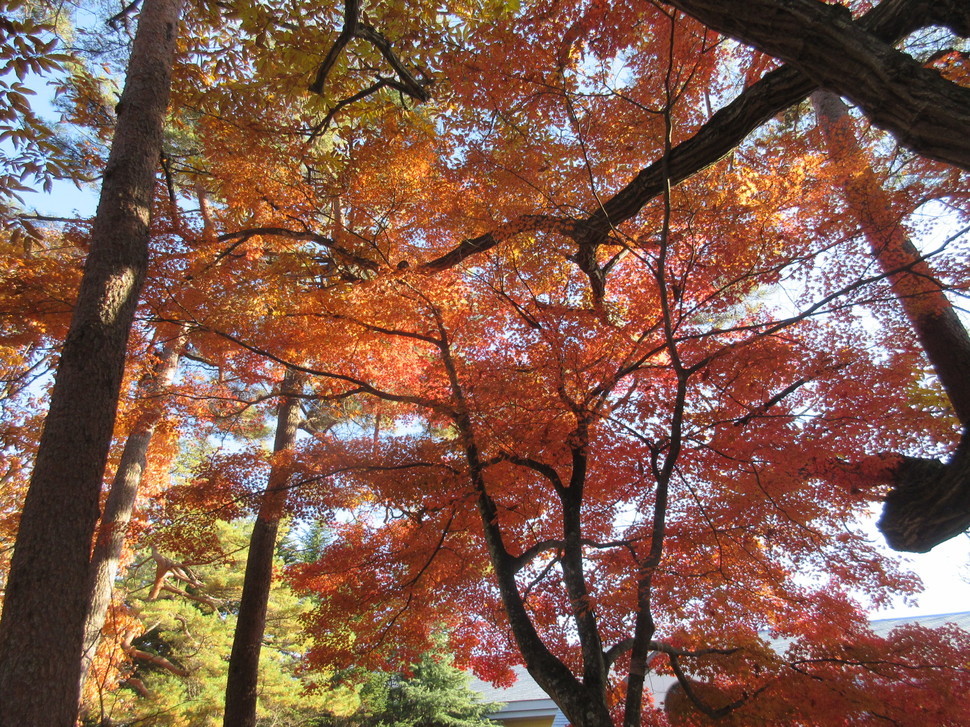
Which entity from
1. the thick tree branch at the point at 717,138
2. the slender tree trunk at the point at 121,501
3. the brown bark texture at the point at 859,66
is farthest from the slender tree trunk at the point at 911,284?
the slender tree trunk at the point at 121,501

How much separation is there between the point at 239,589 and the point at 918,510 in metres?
14.5

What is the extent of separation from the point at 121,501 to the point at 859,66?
414 inches

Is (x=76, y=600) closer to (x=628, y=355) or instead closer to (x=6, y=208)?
(x=6, y=208)

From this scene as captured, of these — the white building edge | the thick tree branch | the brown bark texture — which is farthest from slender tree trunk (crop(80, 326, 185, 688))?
the white building edge

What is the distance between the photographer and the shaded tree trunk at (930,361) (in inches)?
265

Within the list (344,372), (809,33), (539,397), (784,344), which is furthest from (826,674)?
(344,372)

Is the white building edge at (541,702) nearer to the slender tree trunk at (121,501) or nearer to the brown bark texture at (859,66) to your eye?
the slender tree trunk at (121,501)

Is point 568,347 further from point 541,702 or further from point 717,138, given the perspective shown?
point 541,702

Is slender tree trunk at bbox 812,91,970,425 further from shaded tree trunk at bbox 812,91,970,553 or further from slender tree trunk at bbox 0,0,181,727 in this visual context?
slender tree trunk at bbox 0,0,181,727

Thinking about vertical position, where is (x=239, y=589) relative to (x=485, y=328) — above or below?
below

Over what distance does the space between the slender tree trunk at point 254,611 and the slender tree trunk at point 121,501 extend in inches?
70.8

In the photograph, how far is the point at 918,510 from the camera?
693 centimetres

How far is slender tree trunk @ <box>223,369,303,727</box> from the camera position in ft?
23.0

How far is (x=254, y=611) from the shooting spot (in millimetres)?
7820
